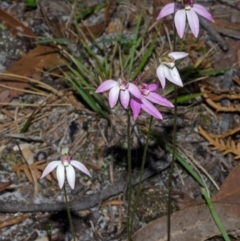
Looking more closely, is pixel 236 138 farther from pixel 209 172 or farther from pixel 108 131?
pixel 108 131

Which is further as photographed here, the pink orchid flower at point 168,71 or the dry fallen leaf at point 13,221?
the dry fallen leaf at point 13,221

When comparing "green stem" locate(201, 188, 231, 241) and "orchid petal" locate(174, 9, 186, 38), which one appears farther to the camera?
"green stem" locate(201, 188, 231, 241)

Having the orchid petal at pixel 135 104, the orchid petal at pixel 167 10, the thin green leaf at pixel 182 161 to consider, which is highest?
the orchid petal at pixel 167 10

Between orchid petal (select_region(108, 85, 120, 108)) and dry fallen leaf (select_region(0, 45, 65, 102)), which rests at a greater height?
orchid petal (select_region(108, 85, 120, 108))

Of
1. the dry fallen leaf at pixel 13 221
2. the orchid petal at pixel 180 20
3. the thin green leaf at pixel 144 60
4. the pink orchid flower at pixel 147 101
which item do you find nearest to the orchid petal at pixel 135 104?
the pink orchid flower at pixel 147 101

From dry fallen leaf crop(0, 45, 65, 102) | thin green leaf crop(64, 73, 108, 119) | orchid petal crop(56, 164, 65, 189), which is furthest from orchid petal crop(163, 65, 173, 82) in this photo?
dry fallen leaf crop(0, 45, 65, 102)

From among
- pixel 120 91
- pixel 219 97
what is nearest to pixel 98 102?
pixel 219 97

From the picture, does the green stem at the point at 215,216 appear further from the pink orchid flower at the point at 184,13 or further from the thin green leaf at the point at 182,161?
the pink orchid flower at the point at 184,13

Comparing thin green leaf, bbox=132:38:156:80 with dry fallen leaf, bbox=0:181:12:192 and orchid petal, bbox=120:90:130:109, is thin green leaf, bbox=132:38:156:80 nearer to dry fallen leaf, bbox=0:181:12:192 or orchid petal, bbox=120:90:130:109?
dry fallen leaf, bbox=0:181:12:192

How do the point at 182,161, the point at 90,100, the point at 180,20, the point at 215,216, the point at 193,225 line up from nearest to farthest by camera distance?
1. the point at 180,20
2. the point at 215,216
3. the point at 193,225
4. the point at 182,161
5. the point at 90,100

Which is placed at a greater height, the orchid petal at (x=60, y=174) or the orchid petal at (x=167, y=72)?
the orchid petal at (x=167, y=72)

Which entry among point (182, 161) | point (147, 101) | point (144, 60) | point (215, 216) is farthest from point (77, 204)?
point (147, 101)

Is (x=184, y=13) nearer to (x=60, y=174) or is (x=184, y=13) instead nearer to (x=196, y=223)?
(x=60, y=174)

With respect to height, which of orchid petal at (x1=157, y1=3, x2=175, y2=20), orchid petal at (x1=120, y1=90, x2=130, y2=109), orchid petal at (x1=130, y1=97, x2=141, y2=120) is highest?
orchid petal at (x1=157, y1=3, x2=175, y2=20)
